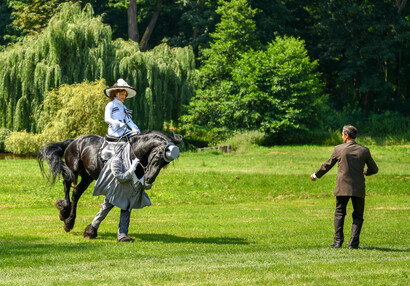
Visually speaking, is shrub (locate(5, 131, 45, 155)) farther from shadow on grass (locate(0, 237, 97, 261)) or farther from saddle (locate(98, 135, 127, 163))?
shadow on grass (locate(0, 237, 97, 261))

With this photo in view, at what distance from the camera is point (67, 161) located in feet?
40.8

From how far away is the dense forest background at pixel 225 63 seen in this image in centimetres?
3494

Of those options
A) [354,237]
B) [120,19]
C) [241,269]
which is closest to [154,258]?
[241,269]

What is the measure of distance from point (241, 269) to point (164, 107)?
1218 inches

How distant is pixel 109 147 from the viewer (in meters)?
11.2

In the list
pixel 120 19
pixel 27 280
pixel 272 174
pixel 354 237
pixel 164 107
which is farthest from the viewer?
pixel 120 19

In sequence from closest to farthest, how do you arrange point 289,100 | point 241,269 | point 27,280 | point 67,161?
point 27,280
point 241,269
point 67,161
point 289,100

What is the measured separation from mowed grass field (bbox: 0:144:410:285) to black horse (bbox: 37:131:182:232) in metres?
0.67

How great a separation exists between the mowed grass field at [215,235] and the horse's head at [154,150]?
121cm

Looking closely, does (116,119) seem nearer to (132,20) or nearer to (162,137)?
(162,137)

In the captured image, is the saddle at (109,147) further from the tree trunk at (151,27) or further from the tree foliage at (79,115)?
the tree trunk at (151,27)

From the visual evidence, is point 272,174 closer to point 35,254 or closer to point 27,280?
point 35,254

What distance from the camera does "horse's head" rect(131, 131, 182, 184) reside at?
33.9 ft

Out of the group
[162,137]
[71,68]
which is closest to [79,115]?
[71,68]
